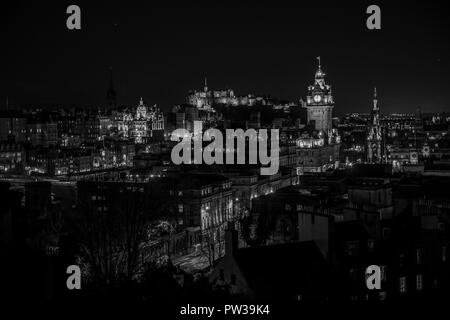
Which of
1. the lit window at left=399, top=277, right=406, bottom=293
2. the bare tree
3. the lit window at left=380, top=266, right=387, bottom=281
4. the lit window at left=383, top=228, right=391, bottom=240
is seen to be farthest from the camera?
the bare tree

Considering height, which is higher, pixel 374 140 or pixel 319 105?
pixel 319 105

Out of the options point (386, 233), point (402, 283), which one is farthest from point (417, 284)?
point (386, 233)

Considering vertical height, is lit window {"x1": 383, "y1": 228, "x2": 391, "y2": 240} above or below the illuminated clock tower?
below

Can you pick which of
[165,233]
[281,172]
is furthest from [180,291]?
[281,172]

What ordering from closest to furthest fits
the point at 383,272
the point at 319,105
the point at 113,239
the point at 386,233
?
the point at 383,272 → the point at 386,233 → the point at 113,239 → the point at 319,105

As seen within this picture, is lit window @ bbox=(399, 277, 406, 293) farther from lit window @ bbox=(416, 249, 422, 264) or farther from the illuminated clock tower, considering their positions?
the illuminated clock tower

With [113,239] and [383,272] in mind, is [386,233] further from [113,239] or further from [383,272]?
[113,239]

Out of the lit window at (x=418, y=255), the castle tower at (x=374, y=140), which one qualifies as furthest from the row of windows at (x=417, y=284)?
the castle tower at (x=374, y=140)

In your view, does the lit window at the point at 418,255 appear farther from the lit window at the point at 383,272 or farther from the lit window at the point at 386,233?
the lit window at the point at 383,272

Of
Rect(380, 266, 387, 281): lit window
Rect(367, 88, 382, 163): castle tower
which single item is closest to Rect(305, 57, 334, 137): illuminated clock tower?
Rect(367, 88, 382, 163): castle tower

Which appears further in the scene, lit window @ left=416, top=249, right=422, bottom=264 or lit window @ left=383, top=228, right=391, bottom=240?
lit window @ left=383, top=228, right=391, bottom=240

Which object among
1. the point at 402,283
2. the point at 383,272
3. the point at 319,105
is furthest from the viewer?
the point at 319,105

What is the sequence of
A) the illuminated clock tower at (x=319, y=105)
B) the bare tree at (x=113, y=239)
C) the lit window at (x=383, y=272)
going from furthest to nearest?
the illuminated clock tower at (x=319, y=105), the bare tree at (x=113, y=239), the lit window at (x=383, y=272)

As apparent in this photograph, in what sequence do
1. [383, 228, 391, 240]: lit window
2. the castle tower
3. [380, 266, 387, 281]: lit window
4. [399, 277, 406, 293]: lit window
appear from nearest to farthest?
1. [380, 266, 387, 281]: lit window
2. [399, 277, 406, 293]: lit window
3. [383, 228, 391, 240]: lit window
4. the castle tower
